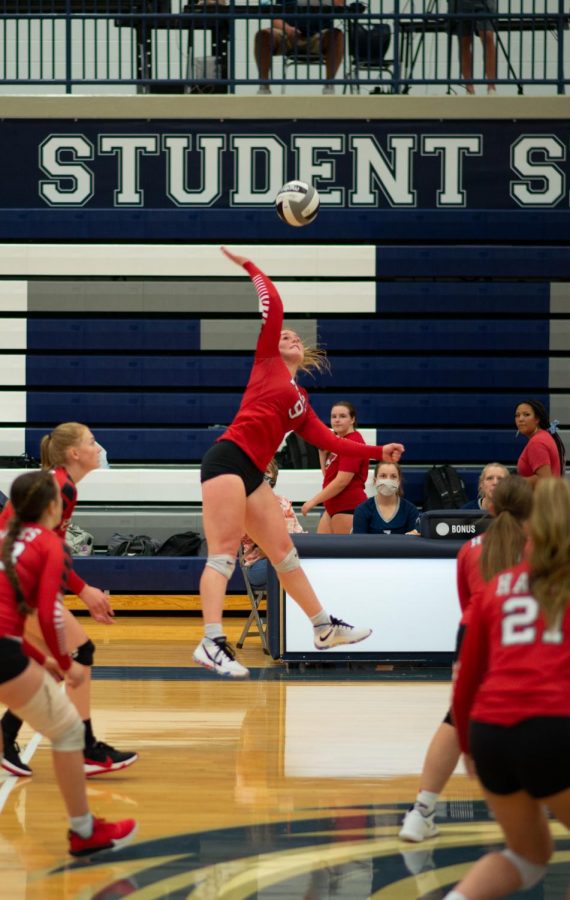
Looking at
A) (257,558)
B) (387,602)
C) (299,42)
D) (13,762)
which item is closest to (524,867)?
(13,762)

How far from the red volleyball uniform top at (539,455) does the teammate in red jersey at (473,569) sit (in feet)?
16.0

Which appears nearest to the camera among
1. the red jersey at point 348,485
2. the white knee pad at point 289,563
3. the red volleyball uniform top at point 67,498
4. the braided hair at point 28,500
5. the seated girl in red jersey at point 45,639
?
the seated girl in red jersey at point 45,639

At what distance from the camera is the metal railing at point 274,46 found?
11.3 meters

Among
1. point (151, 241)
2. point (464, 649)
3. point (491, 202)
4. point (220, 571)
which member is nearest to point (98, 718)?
point (220, 571)

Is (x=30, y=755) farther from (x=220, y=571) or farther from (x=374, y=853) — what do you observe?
(x=374, y=853)

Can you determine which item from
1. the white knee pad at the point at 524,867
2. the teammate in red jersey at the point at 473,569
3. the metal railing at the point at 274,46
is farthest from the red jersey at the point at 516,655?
the metal railing at the point at 274,46

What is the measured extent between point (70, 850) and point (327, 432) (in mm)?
2634

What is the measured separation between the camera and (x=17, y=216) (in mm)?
11359

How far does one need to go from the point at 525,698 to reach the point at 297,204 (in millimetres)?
4701

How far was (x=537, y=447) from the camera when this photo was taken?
9.26 metres

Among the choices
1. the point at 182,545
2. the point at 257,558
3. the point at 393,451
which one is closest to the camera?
the point at 393,451

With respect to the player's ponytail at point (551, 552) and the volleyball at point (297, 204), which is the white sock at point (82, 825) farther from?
the volleyball at point (297, 204)

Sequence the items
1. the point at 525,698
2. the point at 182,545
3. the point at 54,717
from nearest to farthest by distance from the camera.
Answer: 1. the point at 525,698
2. the point at 54,717
3. the point at 182,545

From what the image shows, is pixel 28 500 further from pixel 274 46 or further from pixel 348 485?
pixel 274 46
